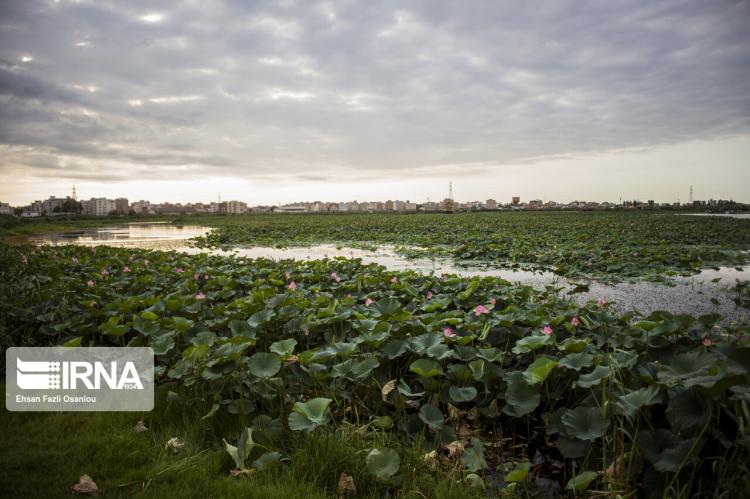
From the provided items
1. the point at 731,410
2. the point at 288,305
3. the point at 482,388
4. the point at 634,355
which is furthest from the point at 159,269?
the point at 731,410

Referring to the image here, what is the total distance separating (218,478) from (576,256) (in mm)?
9347

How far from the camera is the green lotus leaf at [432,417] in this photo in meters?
2.44

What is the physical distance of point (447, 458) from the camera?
2414mm

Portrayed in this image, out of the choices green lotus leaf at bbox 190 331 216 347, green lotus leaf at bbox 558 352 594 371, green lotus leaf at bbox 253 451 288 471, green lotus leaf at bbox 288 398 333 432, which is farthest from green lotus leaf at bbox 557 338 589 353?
green lotus leaf at bbox 190 331 216 347

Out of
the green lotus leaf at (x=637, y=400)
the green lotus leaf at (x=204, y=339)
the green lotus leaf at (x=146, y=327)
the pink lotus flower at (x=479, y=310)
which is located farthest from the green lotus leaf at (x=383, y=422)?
the green lotus leaf at (x=146, y=327)

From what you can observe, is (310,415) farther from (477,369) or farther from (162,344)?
(162,344)

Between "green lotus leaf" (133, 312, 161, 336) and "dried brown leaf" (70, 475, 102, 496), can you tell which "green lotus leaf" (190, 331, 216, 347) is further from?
"dried brown leaf" (70, 475, 102, 496)

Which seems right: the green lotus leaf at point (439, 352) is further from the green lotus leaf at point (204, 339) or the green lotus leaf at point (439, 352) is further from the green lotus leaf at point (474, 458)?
the green lotus leaf at point (204, 339)

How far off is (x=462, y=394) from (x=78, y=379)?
288 centimetres

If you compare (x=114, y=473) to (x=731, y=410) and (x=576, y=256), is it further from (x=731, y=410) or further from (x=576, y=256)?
(x=576, y=256)

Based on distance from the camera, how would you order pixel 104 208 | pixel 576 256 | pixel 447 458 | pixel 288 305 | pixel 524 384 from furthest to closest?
pixel 104 208, pixel 576 256, pixel 288 305, pixel 524 384, pixel 447 458

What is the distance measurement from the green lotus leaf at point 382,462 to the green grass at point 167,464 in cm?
11

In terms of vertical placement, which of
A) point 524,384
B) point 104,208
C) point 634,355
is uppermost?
point 104,208

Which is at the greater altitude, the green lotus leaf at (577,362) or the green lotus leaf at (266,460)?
the green lotus leaf at (577,362)
